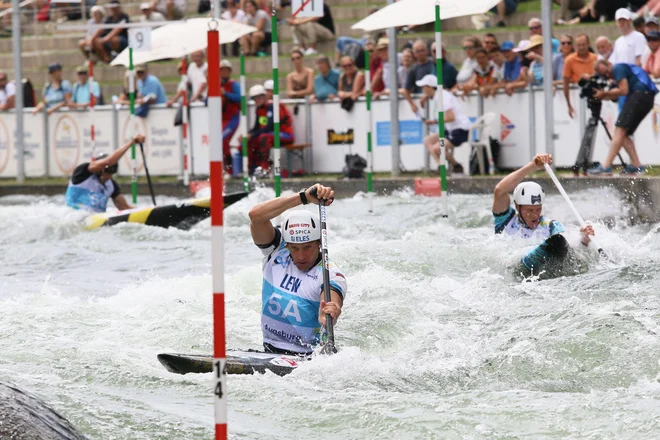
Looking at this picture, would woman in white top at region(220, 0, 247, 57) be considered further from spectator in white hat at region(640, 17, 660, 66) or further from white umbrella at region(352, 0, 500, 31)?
spectator in white hat at region(640, 17, 660, 66)

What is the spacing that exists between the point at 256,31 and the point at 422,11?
8436 mm

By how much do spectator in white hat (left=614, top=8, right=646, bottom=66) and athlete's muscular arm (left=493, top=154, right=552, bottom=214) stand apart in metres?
5.83

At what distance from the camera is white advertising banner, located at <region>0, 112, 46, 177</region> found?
23281 millimetres

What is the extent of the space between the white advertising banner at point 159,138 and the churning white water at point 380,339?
20.9ft

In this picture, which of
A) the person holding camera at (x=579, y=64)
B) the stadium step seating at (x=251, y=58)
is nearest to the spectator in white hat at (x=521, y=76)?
the person holding camera at (x=579, y=64)

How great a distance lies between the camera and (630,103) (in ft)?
53.8

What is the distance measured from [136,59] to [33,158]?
5698 millimetres

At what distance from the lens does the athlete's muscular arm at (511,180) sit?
36.9 feet

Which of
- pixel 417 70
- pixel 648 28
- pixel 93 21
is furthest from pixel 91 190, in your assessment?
pixel 93 21

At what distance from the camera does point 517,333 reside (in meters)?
9.30

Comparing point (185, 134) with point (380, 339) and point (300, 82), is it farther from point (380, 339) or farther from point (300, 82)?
point (380, 339)

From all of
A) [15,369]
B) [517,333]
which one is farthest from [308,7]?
[15,369]

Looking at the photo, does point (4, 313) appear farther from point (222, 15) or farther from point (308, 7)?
point (222, 15)

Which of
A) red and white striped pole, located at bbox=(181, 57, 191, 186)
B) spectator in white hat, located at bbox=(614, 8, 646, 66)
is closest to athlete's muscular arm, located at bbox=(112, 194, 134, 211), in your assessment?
red and white striped pole, located at bbox=(181, 57, 191, 186)
